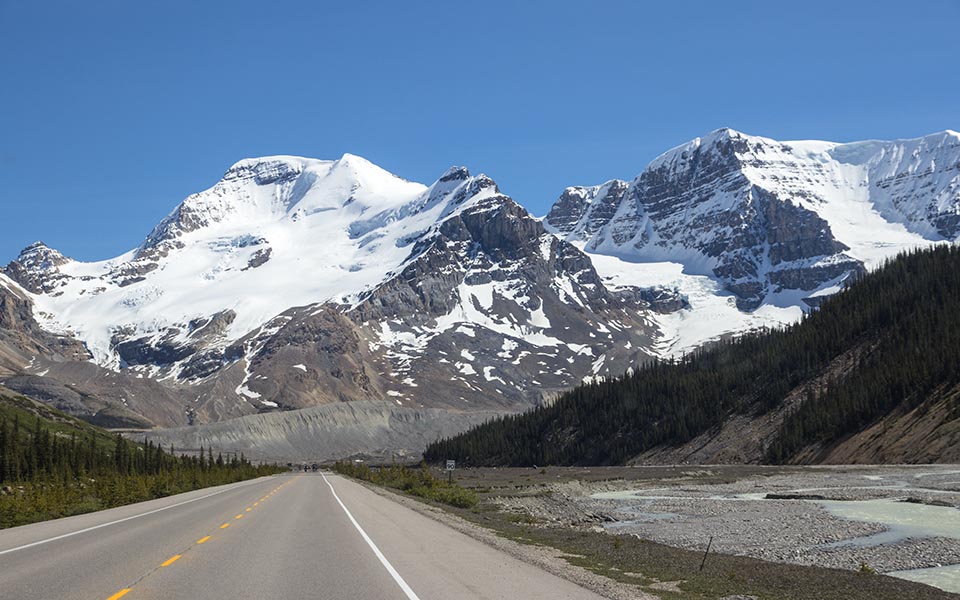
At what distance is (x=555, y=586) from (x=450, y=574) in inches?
92.4

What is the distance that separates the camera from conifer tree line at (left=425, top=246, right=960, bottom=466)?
351 feet

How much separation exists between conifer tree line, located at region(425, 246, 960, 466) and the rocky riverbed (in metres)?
25.8

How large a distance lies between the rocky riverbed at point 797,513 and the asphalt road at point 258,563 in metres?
10.9

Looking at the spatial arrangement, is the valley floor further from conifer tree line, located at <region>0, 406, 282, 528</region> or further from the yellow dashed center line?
conifer tree line, located at <region>0, 406, 282, 528</region>

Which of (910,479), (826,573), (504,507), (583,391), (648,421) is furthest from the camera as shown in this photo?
(583,391)

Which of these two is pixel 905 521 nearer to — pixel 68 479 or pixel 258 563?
pixel 258 563

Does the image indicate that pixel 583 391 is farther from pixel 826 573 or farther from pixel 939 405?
pixel 826 573

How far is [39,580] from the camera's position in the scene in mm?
16406

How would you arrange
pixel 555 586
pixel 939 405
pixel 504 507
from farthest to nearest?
1. pixel 939 405
2. pixel 504 507
3. pixel 555 586

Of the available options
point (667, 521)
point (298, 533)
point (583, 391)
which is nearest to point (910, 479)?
point (667, 521)

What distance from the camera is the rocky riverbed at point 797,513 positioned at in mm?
28422

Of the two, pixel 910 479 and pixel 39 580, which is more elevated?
pixel 39 580

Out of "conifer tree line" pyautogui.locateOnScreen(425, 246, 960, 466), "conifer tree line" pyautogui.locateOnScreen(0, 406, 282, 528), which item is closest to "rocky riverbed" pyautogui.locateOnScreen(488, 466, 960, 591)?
"conifer tree line" pyautogui.locateOnScreen(0, 406, 282, 528)

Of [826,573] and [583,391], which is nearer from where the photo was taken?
[826,573]
